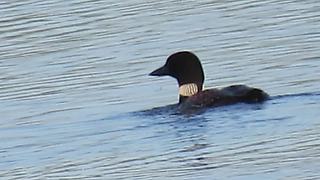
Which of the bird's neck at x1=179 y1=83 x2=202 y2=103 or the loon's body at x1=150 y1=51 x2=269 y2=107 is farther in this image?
the bird's neck at x1=179 y1=83 x2=202 y2=103

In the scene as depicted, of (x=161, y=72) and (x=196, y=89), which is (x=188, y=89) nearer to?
(x=196, y=89)

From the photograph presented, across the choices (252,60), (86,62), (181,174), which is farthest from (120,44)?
(181,174)

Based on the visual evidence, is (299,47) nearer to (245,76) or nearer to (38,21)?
(245,76)

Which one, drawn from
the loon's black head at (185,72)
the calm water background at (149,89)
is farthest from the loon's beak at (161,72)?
the calm water background at (149,89)

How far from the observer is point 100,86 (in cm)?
1725

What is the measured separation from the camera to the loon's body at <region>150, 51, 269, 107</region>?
48.8 ft

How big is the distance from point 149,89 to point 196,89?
732mm

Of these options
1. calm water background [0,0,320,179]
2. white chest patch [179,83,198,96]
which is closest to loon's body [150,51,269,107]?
white chest patch [179,83,198,96]

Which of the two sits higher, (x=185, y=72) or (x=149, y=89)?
(x=185, y=72)

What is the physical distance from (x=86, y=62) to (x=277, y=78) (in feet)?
9.93

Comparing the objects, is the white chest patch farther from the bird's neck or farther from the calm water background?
the calm water background

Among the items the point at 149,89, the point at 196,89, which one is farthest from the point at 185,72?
the point at 149,89

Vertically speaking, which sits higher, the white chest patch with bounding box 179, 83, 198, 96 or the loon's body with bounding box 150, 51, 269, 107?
the loon's body with bounding box 150, 51, 269, 107

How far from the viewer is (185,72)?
1648 cm
